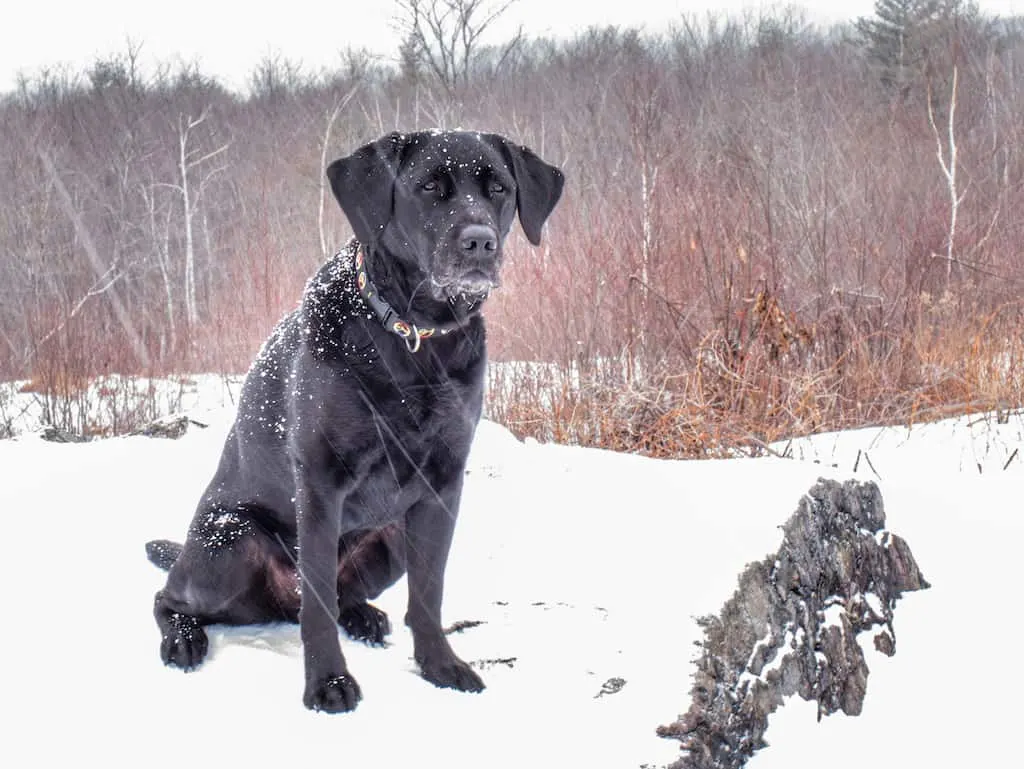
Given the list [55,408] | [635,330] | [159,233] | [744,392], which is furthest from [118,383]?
[159,233]

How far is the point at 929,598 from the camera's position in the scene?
3633mm

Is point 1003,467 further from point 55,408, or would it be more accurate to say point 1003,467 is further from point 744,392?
point 55,408

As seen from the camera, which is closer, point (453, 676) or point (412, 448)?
point (412, 448)

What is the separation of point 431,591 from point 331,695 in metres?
0.35

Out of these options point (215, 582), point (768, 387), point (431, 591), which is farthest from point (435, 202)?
point (768, 387)

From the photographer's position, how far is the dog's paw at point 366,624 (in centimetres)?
263

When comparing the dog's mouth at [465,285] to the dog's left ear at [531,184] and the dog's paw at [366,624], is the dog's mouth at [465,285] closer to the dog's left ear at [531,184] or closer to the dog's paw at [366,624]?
the dog's left ear at [531,184]

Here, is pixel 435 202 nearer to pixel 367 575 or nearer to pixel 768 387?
pixel 367 575

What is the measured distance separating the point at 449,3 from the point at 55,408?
14.6m

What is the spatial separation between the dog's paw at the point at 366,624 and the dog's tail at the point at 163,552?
600 mm

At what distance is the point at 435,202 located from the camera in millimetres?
2355

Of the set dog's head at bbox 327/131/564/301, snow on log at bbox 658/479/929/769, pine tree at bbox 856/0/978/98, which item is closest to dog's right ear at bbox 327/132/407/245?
dog's head at bbox 327/131/564/301

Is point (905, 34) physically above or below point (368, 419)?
above

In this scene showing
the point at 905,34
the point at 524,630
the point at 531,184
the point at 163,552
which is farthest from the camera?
the point at 905,34
